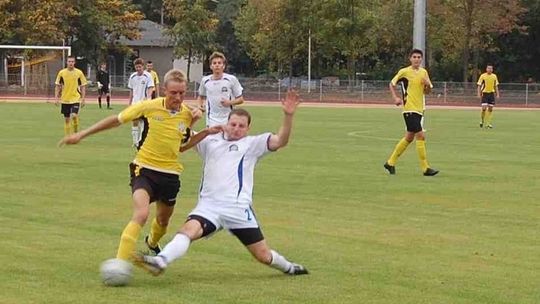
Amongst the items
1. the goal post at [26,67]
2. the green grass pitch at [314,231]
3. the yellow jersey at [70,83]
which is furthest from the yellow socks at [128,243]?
the goal post at [26,67]

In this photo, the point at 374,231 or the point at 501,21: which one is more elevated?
the point at 501,21

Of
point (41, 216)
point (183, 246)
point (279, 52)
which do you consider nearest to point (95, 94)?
point (279, 52)

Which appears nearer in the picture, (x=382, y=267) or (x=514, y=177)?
(x=382, y=267)

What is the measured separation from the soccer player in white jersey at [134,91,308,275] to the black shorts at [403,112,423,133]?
381 inches

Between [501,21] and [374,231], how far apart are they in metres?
60.8

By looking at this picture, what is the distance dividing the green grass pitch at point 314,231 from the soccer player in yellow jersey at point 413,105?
14.7 inches

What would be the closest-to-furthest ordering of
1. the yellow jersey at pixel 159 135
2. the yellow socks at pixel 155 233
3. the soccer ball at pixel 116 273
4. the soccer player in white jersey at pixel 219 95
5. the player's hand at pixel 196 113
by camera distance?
A: the soccer ball at pixel 116 273 → the yellow jersey at pixel 159 135 → the player's hand at pixel 196 113 → the yellow socks at pixel 155 233 → the soccer player in white jersey at pixel 219 95

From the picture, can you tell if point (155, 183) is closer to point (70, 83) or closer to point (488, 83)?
point (70, 83)

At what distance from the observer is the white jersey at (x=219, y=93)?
59.5 ft

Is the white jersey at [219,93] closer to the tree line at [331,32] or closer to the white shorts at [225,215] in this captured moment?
the white shorts at [225,215]

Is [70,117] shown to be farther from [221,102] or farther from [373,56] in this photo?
[373,56]

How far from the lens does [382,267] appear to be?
9.72 m

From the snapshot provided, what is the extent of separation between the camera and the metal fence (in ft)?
212

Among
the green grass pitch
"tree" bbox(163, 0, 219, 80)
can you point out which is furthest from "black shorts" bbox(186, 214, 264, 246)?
"tree" bbox(163, 0, 219, 80)
